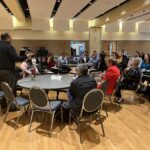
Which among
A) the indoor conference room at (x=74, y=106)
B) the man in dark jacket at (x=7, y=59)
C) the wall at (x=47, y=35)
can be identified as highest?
the wall at (x=47, y=35)

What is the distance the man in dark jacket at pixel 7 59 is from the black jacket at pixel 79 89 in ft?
5.57

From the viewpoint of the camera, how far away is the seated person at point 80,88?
309 centimetres

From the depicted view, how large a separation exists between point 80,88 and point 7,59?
2042 mm

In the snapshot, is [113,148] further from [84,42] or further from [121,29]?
[121,29]

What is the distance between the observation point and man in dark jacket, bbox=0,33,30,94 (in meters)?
4.18

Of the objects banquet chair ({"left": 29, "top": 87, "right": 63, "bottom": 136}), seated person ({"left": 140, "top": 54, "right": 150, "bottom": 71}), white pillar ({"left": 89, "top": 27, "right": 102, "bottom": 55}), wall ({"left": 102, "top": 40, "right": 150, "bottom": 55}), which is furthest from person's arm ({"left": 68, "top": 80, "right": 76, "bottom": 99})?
wall ({"left": 102, "top": 40, "right": 150, "bottom": 55})

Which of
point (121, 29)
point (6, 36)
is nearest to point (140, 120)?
point (6, 36)

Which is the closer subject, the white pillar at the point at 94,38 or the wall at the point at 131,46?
the white pillar at the point at 94,38

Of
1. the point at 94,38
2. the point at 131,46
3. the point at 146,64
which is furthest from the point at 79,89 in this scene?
Result: the point at 131,46

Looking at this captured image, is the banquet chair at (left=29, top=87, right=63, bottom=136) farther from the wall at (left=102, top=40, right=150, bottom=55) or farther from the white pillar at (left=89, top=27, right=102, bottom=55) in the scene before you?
the wall at (left=102, top=40, right=150, bottom=55)

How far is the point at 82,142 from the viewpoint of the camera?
3143 mm

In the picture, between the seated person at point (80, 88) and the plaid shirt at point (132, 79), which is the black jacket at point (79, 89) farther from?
the plaid shirt at point (132, 79)

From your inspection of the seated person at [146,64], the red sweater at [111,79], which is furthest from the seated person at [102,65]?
the red sweater at [111,79]

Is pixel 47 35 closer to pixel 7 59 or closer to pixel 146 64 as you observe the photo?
pixel 146 64
